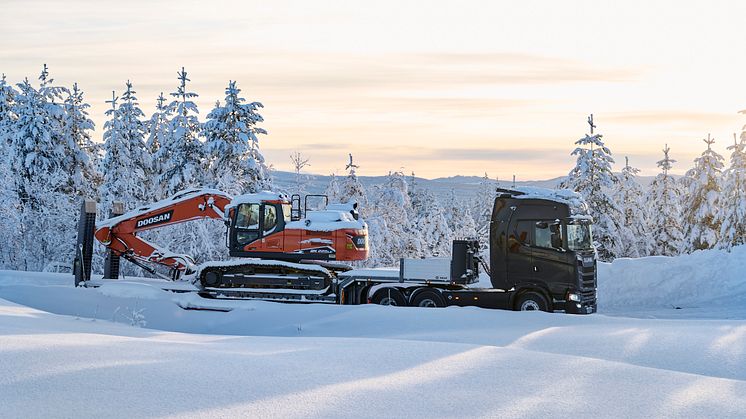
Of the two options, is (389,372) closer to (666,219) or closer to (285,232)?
(285,232)

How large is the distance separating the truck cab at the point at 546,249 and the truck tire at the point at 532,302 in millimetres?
77

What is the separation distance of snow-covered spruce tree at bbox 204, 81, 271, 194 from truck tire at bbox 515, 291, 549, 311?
2019cm

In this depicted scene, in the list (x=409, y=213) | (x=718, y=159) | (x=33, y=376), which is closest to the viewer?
(x=33, y=376)

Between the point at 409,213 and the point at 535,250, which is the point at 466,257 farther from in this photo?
the point at 409,213

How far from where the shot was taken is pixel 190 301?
821 inches

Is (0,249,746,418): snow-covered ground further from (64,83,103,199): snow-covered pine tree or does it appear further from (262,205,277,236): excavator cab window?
(64,83,103,199): snow-covered pine tree

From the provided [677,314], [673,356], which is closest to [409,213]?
[677,314]

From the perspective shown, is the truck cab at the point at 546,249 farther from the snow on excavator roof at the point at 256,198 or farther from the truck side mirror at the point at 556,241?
the snow on excavator roof at the point at 256,198

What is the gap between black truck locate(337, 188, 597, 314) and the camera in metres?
19.2

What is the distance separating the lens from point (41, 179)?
41.6 metres

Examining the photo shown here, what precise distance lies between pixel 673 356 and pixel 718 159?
42503 millimetres

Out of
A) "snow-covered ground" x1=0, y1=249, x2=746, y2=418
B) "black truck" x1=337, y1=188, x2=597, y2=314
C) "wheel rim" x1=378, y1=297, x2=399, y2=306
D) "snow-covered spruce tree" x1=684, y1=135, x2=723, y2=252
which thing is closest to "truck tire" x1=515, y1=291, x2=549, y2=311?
"black truck" x1=337, y1=188, x2=597, y2=314

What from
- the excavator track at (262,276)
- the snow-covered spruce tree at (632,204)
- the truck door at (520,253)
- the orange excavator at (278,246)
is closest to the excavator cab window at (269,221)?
the orange excavator at (278,246)

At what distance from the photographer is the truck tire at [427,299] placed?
20312mm
